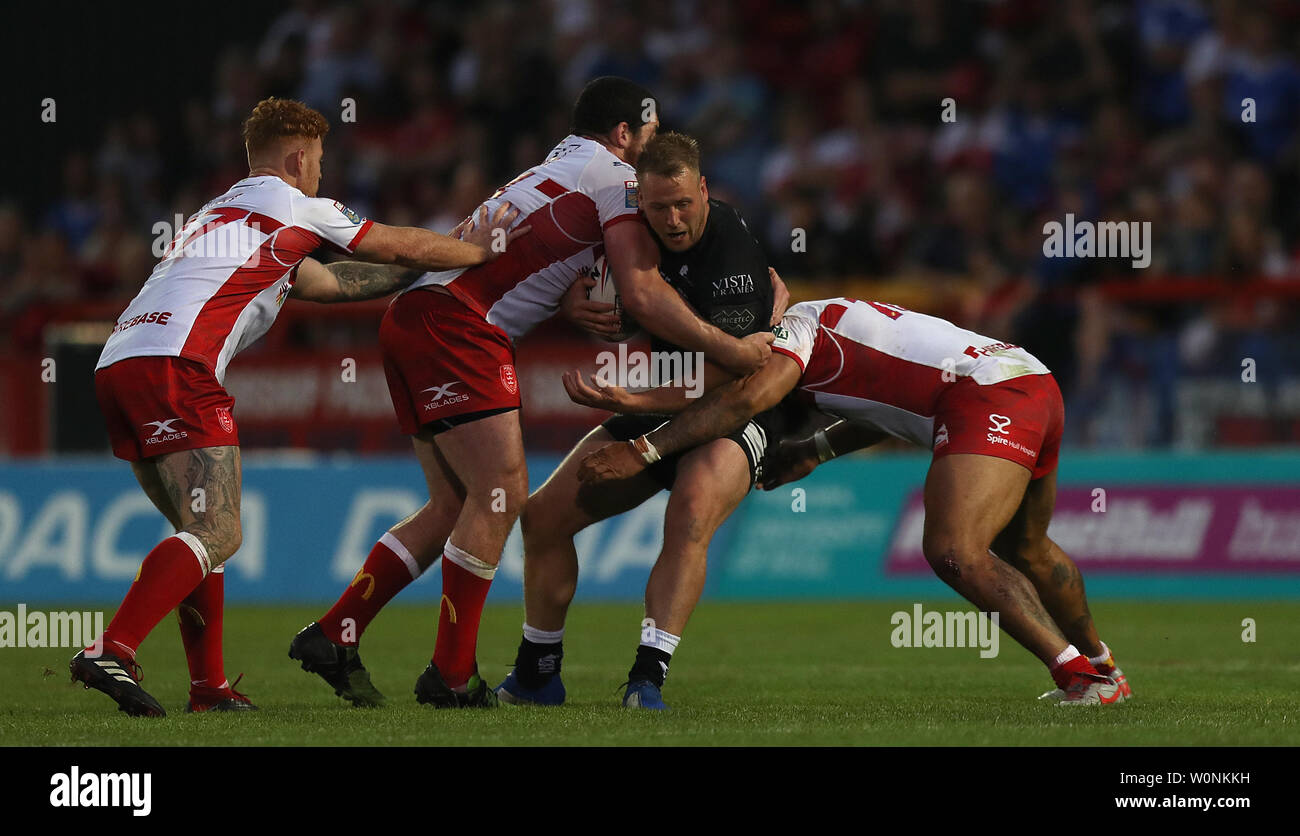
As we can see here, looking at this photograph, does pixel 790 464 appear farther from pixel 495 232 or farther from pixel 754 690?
pixel 495 232

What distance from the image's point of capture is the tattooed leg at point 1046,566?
25.6ft

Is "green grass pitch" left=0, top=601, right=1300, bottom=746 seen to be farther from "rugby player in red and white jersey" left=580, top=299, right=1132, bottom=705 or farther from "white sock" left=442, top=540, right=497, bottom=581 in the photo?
"white sock" left=442, top=540, right=497, bottom=581

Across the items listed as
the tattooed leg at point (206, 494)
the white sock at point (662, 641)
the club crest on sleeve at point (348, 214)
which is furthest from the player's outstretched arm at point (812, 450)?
the tattooed leg at point (206, 494)

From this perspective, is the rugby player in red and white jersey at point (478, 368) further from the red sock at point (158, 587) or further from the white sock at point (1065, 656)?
the white sock at point (1065, 656)

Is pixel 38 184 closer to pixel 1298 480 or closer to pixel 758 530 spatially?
pixel 758 530

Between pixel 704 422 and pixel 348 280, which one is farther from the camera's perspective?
pixel 348 280

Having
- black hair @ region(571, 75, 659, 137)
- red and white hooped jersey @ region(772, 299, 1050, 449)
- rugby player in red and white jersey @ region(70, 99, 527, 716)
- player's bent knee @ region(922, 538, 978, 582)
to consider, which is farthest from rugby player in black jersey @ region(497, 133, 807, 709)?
player's bent knee @ region(922, 538, 978, 582)

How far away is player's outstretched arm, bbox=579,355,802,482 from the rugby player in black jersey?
103 mm

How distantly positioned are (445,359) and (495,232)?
0.60m

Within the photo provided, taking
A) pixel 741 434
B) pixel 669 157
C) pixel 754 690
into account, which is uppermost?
pixel 669 157

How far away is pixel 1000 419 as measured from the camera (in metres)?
7.40

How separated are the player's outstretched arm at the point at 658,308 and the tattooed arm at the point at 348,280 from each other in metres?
1.07

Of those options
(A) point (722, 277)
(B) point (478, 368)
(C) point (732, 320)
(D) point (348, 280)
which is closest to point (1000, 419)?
(C) point (732, 320)

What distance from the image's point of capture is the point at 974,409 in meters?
7.43
